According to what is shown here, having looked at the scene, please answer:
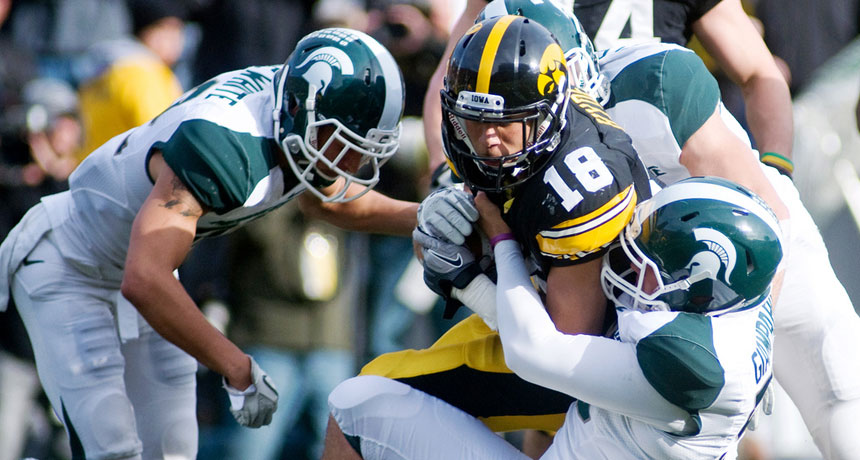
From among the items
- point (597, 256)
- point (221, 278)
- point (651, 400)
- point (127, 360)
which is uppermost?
point (597, 256)

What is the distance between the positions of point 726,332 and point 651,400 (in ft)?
0.79

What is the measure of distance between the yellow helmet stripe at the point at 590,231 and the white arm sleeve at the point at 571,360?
13cm

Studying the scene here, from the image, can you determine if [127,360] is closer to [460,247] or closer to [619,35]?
[460,247]

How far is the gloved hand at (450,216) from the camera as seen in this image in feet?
10.4

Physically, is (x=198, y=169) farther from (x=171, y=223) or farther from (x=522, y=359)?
(x=522, y=359)

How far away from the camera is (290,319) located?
5.80 m

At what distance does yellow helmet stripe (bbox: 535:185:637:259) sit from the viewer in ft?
9.60

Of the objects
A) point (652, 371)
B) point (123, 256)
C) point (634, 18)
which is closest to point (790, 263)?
point (652, 371)

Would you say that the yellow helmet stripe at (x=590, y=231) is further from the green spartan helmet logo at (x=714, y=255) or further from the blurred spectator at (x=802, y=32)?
the blurred spectator at (x=802, y=32)

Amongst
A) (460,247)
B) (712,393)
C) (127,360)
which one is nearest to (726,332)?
(712,393)

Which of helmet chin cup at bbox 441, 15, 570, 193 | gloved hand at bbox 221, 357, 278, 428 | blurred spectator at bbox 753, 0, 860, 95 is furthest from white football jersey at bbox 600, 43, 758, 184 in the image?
blurred spectator at bbox 753, 0, 860, 95

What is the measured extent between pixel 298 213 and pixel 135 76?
3.73 feet

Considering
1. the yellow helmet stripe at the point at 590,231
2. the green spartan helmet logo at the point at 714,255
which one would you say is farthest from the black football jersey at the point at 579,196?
the green spartan helmet logo at the point at 714,255

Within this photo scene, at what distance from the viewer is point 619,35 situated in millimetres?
4027
